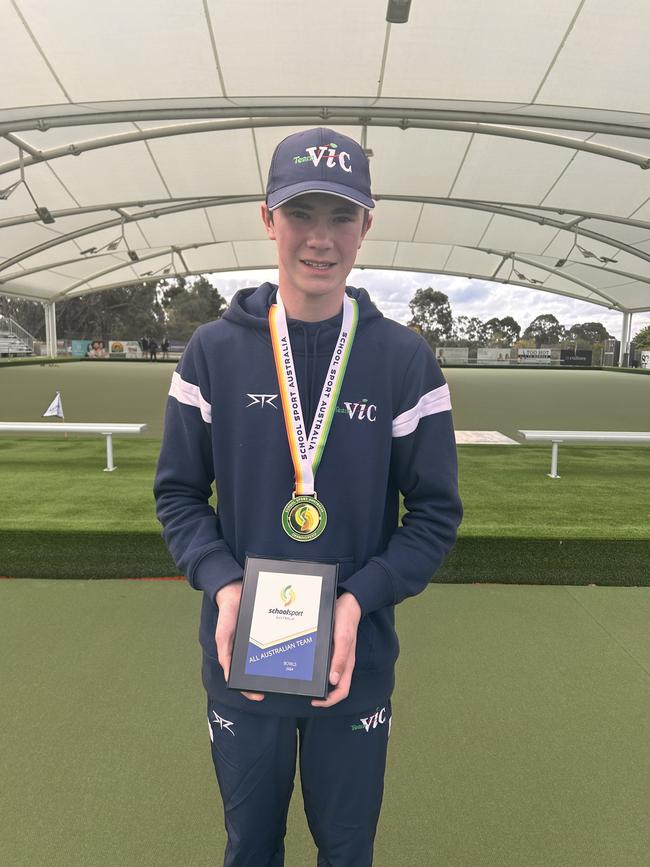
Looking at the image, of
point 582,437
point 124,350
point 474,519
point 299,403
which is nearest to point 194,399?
→ point 299,403

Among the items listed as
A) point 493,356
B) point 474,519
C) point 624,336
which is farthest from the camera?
point 493,356

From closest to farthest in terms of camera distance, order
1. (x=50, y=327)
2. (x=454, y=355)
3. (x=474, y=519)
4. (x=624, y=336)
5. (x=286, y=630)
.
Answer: (x=286, y=630) → (x=474, y=519) → (x=50, y=327) → (x=624, y=336) → (x=454, y=355)

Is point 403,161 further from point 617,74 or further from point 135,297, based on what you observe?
point 135,297

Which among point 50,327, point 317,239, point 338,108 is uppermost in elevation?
point 338,108

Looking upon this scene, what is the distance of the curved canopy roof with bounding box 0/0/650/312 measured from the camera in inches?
374

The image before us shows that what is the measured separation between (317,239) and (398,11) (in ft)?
31.6

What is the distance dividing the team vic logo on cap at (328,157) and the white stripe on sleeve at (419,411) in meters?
0.54

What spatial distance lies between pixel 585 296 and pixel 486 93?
116ft

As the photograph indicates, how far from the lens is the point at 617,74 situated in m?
10.4

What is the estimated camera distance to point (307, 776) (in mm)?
1438

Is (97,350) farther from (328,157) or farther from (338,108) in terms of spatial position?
(328,157)

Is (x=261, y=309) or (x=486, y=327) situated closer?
(x=261, y=309)

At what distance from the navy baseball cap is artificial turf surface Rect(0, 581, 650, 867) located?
190 cm

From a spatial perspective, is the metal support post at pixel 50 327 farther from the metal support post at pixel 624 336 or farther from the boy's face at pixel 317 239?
the boy's face at pixel 317 239
